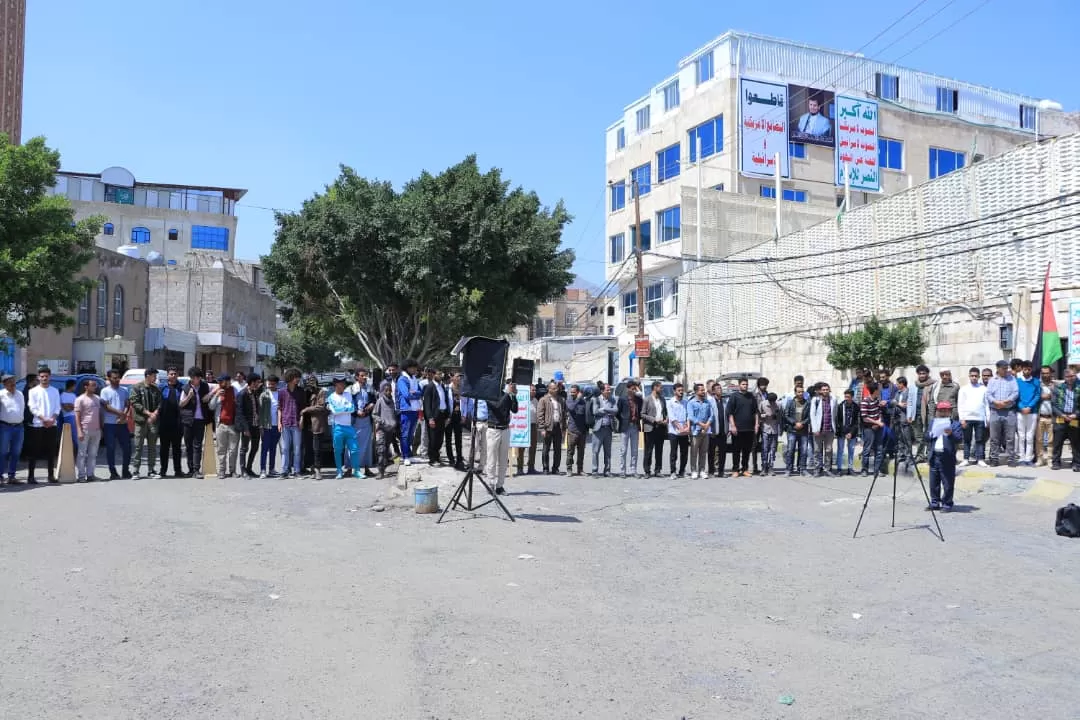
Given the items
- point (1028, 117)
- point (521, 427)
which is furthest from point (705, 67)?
point (521, 427)

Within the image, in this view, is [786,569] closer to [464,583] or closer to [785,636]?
[785,636]

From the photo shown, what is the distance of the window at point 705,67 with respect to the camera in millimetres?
50031

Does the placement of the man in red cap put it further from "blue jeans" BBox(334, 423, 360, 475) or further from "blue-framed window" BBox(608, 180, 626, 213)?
"blue-framed window" BBox(608, 180, 626, 213)

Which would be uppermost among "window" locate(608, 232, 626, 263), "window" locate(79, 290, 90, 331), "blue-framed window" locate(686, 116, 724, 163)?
"blue-framed window" locate(686, 116, 724, 163)

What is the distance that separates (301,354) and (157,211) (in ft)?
48.7

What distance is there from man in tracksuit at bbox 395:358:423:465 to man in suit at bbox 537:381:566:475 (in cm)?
240

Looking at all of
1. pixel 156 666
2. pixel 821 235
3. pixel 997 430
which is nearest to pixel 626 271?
pixel 821 235

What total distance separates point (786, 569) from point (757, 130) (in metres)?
43.9

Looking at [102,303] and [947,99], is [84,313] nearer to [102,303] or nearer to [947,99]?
[102,303]

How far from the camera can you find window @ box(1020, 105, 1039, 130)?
2328 inches

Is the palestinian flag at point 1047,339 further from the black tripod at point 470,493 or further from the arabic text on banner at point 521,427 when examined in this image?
the black tripod at point 470,493

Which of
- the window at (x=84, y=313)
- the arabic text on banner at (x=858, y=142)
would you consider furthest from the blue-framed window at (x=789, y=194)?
the window at (x=84, y=313)

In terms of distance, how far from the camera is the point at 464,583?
751 centimetres

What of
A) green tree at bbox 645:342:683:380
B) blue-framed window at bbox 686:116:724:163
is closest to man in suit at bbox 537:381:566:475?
green tree at bbox 645:342:683:380
